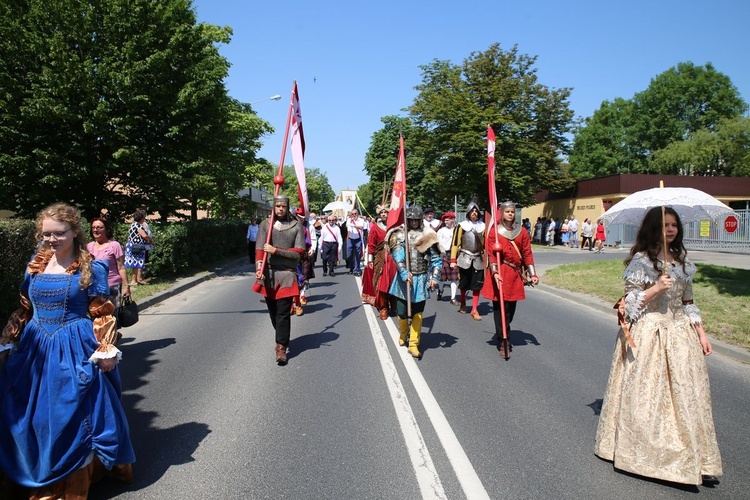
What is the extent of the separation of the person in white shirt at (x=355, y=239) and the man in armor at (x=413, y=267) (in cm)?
911

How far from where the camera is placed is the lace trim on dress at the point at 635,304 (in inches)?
155

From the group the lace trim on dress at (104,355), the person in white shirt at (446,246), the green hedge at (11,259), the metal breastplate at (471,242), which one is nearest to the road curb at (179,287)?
the green hedge at (11,259)

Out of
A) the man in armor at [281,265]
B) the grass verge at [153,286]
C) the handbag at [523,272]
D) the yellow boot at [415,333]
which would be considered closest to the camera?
the man in armor at [281,265]

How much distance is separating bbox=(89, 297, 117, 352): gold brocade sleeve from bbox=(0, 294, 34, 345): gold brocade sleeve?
37 cm

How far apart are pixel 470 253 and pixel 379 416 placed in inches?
235

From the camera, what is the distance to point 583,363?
6891 mm

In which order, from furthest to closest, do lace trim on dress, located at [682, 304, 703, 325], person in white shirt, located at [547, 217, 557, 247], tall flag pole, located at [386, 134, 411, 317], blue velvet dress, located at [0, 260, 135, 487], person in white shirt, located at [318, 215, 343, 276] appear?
person in white shirt, located at [547, 217, 557, 247]
person in white shirt, located at [318, 215, 343, 276]
tall flag pole, located at [386, 134, 411, 317]
lace trim on dress, located at [682, 304, 703, 325]
blue velvet dress, located at [0, 260, 135, 487]

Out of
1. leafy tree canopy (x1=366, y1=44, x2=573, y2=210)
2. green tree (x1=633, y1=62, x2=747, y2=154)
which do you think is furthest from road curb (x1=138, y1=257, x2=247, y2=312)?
green tree (x1=633, y1=62, x2=747, y2=154)

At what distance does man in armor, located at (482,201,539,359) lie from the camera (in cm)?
720

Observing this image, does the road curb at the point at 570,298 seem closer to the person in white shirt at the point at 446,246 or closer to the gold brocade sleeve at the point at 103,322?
the person in white shirt at the point at 446,246

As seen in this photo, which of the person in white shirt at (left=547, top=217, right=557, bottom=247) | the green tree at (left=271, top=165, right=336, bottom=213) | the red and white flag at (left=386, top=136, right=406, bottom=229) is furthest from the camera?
the green tree at (left=271, top=165, right=336, bottom=213)

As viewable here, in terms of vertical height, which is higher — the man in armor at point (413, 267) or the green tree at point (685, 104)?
the green tree at point (685, 104)

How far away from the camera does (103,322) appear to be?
3.48 metres

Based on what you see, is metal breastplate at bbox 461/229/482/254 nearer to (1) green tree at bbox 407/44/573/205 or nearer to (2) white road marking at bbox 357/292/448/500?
(2) white road marking at bbox 357/292/448/500
